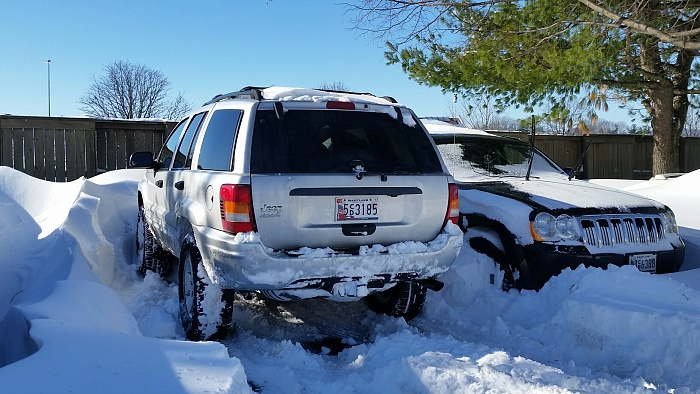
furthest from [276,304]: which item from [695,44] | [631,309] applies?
[695,44]

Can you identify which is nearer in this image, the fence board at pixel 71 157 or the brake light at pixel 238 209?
the brake light at pixel 238 209

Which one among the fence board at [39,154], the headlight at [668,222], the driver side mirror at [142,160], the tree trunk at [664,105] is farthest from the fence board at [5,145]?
the tree trunk at [664,105]

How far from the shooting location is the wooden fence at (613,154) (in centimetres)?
1716

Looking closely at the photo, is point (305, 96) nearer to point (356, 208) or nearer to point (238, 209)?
point (356, 208)

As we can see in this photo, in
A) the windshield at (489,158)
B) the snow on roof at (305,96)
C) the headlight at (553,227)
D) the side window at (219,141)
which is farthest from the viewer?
the windshield at (489,158)

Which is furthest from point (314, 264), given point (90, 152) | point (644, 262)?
point (90, 152)

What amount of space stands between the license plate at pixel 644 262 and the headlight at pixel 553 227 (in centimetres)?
55

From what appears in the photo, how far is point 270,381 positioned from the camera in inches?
140

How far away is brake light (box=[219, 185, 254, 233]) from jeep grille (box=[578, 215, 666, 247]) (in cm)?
281

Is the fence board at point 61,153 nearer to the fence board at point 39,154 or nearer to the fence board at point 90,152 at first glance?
the fence board at point 39,154

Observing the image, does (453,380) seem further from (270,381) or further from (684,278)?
(684,278)

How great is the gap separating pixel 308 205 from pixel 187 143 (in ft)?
6.47

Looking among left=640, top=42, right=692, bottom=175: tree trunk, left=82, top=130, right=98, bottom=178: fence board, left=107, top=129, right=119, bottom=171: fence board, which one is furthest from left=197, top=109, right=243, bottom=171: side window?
left=640, top=42, right=692, bottom=175: tree trunk

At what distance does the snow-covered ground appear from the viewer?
269cm
